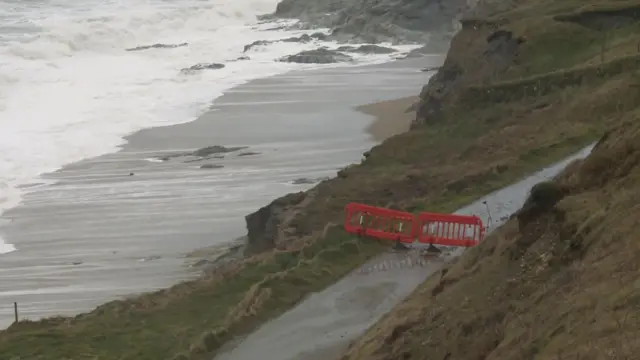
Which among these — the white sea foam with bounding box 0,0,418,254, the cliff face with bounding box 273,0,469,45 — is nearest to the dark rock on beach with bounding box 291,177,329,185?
the white sea foam with bounding box 0,0,418,254

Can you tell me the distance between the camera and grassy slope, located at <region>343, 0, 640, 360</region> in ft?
20.2

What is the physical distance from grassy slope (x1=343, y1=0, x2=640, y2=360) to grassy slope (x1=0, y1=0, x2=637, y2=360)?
210cm

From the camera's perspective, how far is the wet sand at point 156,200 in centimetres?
1639

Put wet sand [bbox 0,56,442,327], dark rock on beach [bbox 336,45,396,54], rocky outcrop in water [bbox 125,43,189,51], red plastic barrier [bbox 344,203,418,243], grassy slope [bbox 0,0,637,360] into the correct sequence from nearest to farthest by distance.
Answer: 1. grassy slope [bbox 0,0,637,360]
2. red plastic barrier [bbox 344,203,418,243]
3. wet sand [bbox 0,56,442,327]
4. dark rock on beach [bbox 336,45,396,54]
5. rocky outcrop in water [bbox 125,43,189,51]

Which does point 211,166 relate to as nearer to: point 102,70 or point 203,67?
point 203,67

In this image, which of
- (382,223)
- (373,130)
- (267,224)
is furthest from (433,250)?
(373,130)

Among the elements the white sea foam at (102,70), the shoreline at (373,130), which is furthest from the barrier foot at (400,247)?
the white sea foam at (102,70)

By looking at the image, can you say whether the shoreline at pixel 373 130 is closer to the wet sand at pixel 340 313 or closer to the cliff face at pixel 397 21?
the wet sand at pixel 340 313

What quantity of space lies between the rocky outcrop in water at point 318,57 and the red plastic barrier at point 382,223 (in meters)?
29.4

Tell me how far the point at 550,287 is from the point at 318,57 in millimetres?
36441

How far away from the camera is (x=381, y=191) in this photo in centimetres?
1658

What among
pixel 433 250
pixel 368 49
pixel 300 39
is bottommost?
pixel 433 250

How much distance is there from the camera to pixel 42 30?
2261 inches

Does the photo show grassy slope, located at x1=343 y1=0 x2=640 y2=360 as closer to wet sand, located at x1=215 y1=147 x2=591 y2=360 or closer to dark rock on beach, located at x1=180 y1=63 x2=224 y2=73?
wet sand, located at x1=215 y1=147 x2=591 y2=360
